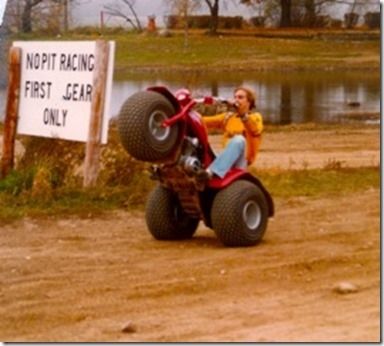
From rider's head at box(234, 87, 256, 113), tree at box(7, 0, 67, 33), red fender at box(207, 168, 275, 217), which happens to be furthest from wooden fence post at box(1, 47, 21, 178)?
red fender at box(207, 168, 275, 217)

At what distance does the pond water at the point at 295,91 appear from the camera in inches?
1006

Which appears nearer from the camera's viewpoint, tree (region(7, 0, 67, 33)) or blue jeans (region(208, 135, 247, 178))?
blue jeans (region(208, 135, 247, 178))

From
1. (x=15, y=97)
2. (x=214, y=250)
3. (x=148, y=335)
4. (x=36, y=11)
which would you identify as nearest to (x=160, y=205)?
(x=214, y=250)

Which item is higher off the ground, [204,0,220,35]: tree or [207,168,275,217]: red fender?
[204,0,220,35]: tree

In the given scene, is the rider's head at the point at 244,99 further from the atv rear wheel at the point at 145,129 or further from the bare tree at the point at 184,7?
the bare tree at the point at 184,7

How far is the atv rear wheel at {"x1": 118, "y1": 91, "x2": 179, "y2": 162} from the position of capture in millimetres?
8430

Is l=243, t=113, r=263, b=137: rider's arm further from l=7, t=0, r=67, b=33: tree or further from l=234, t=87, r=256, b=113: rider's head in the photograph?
l=7, t=0, r=67, b=33: tree

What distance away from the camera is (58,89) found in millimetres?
11789

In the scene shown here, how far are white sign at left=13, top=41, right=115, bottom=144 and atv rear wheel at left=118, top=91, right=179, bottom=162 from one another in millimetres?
2888

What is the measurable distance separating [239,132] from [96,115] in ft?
8.76

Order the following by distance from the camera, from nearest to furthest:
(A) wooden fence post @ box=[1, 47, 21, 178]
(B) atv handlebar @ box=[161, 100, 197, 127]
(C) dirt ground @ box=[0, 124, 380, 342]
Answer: (C) dirt ground @ box=[0, 124, 380, 342] < (B) atv handlebar @ box=[161, 100, 197, 127] < (A) wooden fence post @ box=[1, 47, 21, 178]

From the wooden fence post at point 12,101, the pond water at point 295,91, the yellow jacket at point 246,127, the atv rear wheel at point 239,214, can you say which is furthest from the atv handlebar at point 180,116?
the pond water at point 295,91

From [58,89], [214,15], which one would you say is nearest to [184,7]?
[214,15]

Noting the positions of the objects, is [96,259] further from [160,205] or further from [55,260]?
[160,205]
